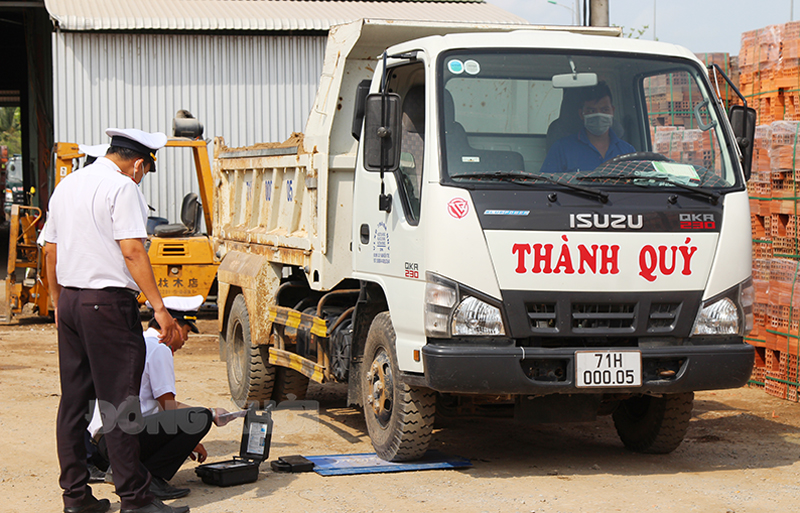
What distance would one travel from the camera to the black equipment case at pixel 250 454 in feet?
19.1

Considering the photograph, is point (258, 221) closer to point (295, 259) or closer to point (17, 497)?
point (295, 259)

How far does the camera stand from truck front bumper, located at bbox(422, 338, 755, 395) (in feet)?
18.0

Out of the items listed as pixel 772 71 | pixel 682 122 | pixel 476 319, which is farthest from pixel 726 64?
pixel 476 319

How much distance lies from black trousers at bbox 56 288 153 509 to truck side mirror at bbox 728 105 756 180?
3.73 metres

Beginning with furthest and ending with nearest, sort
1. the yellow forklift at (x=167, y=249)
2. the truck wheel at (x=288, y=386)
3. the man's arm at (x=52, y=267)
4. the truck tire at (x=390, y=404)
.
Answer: the yellow forklift at (x=167, y=249), the truck wheel at (x=288, y=386), the truck tire at (x=390, y=404), the man's arm at (x=52, y=267)

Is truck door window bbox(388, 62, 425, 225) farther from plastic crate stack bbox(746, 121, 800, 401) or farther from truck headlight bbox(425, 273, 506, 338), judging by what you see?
plastic crate stack bbox(746, 121, 800, 401)

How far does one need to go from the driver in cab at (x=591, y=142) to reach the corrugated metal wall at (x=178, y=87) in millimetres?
12440

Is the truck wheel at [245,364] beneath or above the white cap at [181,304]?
beneath

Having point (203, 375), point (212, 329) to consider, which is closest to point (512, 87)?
point (203, 375)

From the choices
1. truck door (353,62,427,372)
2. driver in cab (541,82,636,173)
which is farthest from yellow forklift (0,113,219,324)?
driver in cab (541,82,636,173)

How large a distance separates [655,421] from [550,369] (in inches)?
53.3

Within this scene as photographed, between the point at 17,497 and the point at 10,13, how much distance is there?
76.1 ft

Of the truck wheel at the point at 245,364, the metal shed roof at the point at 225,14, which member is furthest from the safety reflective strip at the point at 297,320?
the metal shed roof at the point at 225,14

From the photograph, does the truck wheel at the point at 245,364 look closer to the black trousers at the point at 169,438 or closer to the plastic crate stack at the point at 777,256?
the black trousers at the point at 169,438
